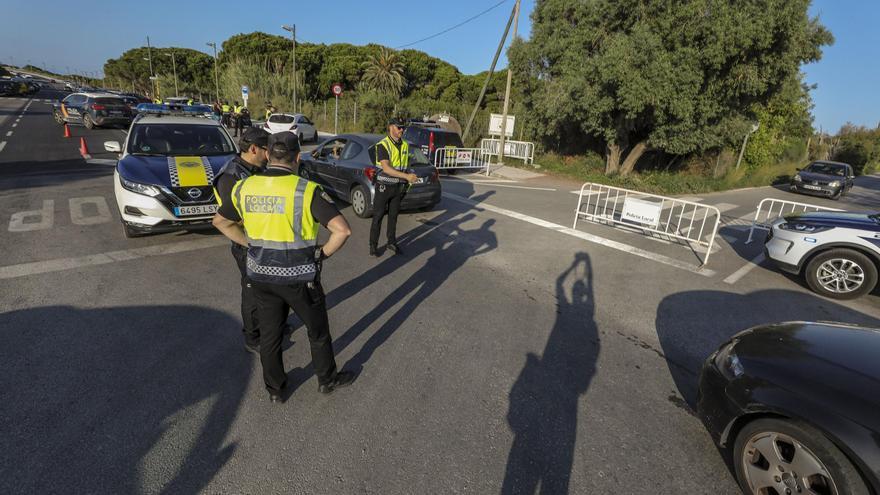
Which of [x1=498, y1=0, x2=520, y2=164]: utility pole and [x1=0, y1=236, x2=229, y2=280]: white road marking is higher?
[x1=498, y1=0, x2=520, y2=164]: utility pole

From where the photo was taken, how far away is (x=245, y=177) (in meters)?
3.44

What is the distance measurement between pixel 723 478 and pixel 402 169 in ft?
15.7

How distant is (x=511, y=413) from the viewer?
2.94m

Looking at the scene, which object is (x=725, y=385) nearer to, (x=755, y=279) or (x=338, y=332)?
(x=338, y=332)

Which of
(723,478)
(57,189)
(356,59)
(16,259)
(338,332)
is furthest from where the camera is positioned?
(356,59)

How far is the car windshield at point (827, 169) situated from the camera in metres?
17.8

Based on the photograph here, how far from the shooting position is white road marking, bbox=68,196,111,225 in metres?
6.53

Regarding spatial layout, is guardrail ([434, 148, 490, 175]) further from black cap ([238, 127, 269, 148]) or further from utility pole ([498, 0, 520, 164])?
black cap ([238, 127, 269, 148])

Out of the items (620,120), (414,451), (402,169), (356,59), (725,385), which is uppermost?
(356,59)

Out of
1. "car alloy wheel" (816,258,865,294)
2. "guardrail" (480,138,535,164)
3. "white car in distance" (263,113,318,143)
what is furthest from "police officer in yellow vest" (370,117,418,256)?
"white car in distance" (263,113,318,143)

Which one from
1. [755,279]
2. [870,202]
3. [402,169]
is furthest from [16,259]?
[870,202]

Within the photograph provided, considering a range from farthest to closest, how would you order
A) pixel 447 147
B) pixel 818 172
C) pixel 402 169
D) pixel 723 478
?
pixel 818 172 < pixel 447 147 < pixel 402 169 < pixel 723 478

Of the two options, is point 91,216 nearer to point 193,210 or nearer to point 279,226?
point 193,210

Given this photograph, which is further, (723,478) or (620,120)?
(620,120)
